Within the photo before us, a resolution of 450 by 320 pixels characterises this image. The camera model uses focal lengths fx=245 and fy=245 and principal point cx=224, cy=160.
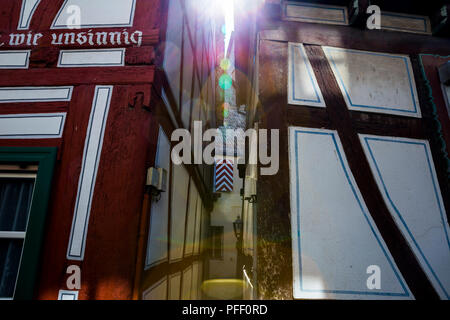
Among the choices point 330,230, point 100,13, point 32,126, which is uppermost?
point 100,13

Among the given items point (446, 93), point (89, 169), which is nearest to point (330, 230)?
point (446, 93)

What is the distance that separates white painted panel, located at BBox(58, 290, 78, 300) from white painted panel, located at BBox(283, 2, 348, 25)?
3.54 m

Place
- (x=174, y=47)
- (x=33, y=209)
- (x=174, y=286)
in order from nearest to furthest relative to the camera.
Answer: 1. (x=33, y=209)
2. (x=174, y=47)
3. (x=174, y=286)

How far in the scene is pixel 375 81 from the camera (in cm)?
283

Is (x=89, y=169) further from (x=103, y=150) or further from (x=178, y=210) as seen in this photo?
(x=178, y=210)

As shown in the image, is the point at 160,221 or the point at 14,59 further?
the point at 160,221

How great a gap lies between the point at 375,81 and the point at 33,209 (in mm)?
3750

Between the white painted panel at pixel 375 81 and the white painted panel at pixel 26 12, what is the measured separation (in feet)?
11.3

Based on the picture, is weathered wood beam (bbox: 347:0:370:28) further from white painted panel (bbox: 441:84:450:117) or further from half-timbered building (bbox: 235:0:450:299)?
white painted panel (bbox: 441:84:450:117)

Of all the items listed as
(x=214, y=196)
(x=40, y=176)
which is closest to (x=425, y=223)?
(x=40, y=176)

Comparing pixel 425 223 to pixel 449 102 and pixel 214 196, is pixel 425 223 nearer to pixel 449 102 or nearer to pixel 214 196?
pixel 449 102

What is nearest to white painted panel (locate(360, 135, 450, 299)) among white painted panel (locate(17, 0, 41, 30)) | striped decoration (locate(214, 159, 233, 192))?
white painted panel (locate(17, 0, 41, 30))

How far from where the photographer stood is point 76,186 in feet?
7.36
